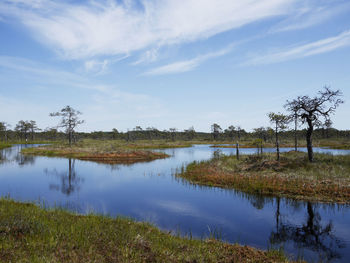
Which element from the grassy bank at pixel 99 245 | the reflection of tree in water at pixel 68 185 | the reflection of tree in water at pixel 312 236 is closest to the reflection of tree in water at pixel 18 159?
the reflection of tree in water at pixel 68 185

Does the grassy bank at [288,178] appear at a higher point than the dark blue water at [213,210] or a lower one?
higher

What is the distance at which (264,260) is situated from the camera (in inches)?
338

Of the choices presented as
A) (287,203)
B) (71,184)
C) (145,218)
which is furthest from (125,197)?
(287,203)

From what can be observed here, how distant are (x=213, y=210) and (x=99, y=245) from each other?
970 cm

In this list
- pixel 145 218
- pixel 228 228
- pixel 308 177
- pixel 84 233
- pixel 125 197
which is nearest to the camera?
pixel 84 233

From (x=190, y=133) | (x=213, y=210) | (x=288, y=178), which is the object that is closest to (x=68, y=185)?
(x=213, y=210)

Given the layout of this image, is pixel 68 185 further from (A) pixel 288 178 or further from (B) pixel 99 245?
(A) pixel 288 178

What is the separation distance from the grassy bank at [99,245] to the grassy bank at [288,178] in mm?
11741

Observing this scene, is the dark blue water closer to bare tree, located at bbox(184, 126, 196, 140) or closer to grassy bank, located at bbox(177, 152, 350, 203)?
grassy bank, located at bbox(177, 152, 350, 203)

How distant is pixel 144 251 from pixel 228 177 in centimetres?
1847

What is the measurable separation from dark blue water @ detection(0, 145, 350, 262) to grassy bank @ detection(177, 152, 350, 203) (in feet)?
5.55

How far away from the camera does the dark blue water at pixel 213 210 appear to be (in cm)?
1129

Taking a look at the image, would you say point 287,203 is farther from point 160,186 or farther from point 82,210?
point 82,210

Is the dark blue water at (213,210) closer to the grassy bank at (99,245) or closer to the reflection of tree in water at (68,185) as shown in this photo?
the reflection of tree in water at (68,185)
